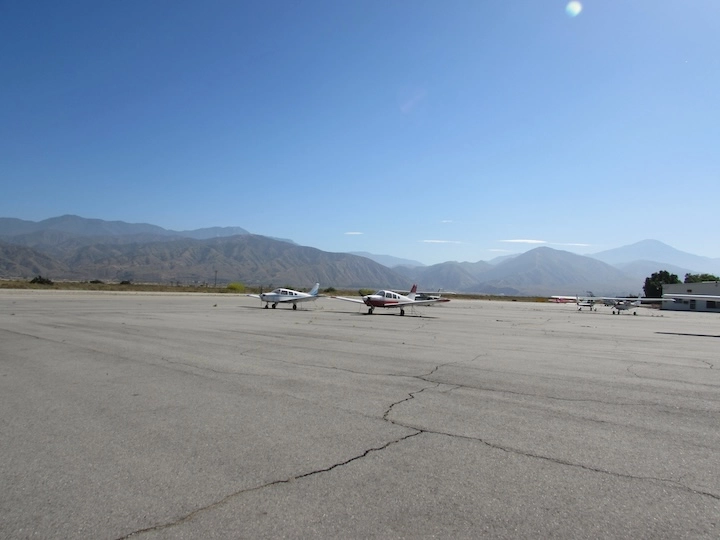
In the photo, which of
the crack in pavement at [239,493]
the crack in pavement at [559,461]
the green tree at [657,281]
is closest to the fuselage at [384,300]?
the crack in pavement at [559,461]

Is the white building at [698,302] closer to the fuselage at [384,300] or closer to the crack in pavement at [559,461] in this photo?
the fuselage at [384,300]

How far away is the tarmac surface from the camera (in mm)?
3896

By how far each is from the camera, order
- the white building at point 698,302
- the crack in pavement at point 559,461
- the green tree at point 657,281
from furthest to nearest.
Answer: the green tree at point 657,281 → the white building at point 698,302 → the crack in pavement at point 559,461

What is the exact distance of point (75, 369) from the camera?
10.6 m

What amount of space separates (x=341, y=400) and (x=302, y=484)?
11.2 ft

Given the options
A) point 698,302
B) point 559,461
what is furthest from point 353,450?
point 698,302

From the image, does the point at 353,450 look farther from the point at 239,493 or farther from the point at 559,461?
the point at 559,461

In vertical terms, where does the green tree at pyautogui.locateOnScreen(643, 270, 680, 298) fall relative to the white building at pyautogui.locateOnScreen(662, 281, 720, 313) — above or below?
above

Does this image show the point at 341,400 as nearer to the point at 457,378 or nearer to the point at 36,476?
the point at 457,378

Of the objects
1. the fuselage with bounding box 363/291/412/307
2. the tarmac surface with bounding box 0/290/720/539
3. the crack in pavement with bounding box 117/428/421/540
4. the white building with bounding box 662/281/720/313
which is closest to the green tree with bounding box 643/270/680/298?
the white building with bounding box 662/281/720/313

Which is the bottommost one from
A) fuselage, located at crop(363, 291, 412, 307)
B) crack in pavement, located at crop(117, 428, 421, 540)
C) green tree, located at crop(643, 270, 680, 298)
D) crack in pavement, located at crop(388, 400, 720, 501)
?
crack in pavement, located at crop(117, 428, 421, 540)

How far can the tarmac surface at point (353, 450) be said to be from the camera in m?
3.90

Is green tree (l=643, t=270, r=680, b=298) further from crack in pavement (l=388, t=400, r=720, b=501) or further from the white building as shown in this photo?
crack in pavement (l=388, t=400, r=720, b=501)

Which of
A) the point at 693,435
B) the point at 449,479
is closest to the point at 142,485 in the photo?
the point at 449,479
